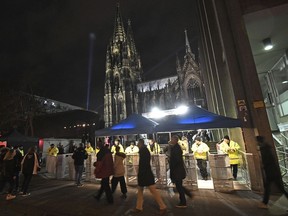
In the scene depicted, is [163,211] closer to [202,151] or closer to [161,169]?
[161,169]

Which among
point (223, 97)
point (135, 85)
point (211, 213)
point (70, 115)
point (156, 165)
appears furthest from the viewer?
point (135, 85)

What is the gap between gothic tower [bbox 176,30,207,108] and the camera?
50075 millimetres

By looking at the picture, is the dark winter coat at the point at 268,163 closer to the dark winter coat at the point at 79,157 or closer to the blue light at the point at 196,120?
the blue light at the point at 196,120

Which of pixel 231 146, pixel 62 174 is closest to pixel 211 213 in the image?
pixel 231 146

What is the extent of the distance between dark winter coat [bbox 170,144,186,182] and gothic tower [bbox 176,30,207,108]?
150 feet

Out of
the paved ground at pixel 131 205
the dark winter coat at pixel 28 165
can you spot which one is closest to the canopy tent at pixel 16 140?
the paved ground at pixel 131 205

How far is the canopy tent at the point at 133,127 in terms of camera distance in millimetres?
8273

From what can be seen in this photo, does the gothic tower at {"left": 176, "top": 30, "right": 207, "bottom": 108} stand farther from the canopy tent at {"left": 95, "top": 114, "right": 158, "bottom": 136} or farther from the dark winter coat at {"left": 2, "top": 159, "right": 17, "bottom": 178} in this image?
the dark winter coat at {"left": 2, "top": 159, "right": 17, "bottom": 178}

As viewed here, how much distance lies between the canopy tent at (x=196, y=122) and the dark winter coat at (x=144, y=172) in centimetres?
275

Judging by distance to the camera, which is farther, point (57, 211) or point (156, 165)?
point (156, 165)

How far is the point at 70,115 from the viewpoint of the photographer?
49094mm

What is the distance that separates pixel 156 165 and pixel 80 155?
157 inches

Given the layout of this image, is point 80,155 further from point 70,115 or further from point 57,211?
point 70,115

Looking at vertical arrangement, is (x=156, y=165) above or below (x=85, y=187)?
above
